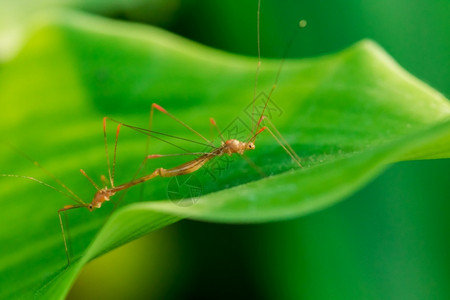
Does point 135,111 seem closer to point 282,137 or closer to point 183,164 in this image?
point 183,164

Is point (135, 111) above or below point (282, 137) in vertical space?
above

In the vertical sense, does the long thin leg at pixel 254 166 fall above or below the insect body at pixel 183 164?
below

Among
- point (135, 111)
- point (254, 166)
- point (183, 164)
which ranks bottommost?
point (254, 166)

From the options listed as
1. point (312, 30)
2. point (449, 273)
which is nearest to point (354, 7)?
point (312, 30)

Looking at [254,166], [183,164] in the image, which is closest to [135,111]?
[183,164]

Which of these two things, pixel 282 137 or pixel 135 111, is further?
pixel 135 111

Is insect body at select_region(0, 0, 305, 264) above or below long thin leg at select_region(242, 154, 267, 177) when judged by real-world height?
above

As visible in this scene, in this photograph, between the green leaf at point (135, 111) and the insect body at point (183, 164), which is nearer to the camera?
the green leaf at point (135, 111)

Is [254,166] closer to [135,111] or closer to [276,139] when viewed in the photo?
[276,139]
